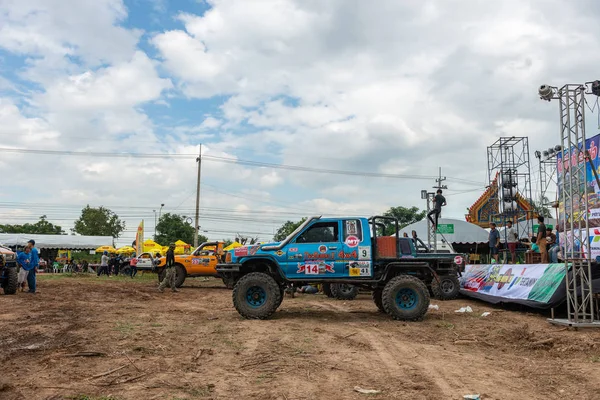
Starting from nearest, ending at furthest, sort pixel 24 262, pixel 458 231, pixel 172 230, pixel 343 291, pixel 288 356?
pixel 288 356 < pixel 343 291 < pixel 24 262 < pixel 458 231 < pixel 172 230

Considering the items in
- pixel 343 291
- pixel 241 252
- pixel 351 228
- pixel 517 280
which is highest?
pixel 351 228

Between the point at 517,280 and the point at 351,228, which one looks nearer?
the point at 351,228

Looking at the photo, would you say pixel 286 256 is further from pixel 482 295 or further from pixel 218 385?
pixel 482 295

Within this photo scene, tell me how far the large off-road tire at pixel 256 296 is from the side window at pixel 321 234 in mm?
1144

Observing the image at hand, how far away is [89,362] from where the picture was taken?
612 cm

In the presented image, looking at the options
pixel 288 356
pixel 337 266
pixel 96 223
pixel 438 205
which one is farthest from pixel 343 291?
pixel 96 223

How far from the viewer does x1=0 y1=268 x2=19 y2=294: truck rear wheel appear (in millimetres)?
15234

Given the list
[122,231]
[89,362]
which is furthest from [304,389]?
[122,231]

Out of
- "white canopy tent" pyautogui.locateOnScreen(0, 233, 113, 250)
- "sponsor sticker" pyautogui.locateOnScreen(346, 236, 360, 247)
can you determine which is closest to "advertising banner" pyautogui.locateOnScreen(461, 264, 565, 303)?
"sponsor sticker" pyautogui.locateOnScreen(346, 236, 360, 247)

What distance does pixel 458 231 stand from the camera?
27234 millimetres

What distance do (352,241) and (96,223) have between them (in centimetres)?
7732

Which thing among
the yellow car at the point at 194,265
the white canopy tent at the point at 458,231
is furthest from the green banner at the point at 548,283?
the white canopy tent at the point at 458,231

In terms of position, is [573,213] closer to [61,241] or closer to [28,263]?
[28,263]

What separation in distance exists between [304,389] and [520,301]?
836 cm
